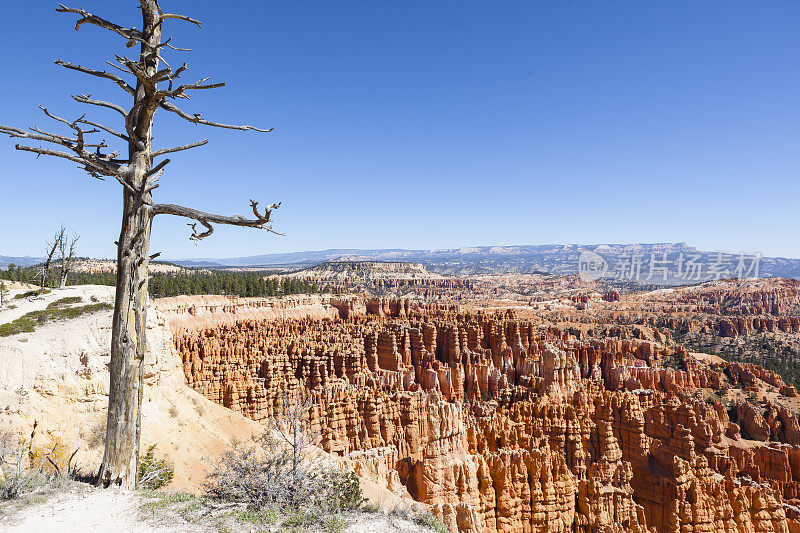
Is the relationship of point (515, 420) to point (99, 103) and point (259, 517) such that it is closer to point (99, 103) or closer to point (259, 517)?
point (259, 517)

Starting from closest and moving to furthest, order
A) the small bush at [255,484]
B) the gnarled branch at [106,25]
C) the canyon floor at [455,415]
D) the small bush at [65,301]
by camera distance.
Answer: the gnarled branch at [106,25] < the small bush at [255,484] < the canyon floor at [455,415] < the small bush at [65,301]

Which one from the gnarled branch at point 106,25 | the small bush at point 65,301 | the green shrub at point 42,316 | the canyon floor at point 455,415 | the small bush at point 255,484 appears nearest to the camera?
the gnarled branch at point 106,25

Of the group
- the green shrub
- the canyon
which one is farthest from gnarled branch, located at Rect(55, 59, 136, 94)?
the green shrub

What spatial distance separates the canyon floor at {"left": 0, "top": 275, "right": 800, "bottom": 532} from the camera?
15367 mm

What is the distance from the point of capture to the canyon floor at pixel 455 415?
1537cm

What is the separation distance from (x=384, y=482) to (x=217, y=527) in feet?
46.5

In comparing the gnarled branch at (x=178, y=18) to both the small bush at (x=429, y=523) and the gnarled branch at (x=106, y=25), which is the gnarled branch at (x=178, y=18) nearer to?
the gnarled branch at (x=106, y=25)

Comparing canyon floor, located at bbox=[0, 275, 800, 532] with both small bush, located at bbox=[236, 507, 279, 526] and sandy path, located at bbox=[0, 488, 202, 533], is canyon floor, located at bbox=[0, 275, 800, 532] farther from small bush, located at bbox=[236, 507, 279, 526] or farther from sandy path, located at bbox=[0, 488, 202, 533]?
sandy path, located at bbox=[0, 488, 202, 533]

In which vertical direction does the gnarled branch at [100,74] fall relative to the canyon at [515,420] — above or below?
above

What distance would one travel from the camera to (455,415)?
926 inches

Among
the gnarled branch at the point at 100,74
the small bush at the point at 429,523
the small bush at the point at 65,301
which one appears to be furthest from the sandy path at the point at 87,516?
the small bush at the point at 65,301

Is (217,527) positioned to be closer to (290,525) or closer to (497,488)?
(290,525)

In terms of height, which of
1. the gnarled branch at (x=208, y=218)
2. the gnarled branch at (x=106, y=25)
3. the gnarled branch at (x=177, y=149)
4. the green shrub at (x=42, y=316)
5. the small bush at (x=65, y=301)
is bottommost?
the green shrub at (x=42, y=316)

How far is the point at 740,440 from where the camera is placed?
35781mm
